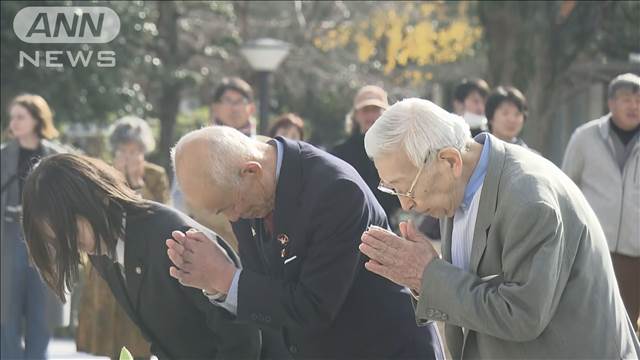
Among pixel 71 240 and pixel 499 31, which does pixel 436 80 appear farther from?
pixel 71 240

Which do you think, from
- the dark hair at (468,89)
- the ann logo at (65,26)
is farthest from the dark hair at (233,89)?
the dark hair at (468,89)

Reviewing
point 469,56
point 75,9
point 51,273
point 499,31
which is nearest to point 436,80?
point 469,56

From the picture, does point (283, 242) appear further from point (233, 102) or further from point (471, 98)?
point (471, 98)

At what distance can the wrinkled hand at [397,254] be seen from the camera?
343 centimetres

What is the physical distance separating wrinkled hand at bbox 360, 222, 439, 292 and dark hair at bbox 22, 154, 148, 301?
1185 millimetres

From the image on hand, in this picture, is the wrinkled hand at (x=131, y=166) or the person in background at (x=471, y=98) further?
the person in background at (x=471, y=98)

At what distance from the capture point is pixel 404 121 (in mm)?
3326

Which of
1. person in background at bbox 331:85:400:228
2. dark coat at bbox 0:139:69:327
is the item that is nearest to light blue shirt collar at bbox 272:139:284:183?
person in background at bbox 331:85:400:228

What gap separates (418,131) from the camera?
10.9 ft

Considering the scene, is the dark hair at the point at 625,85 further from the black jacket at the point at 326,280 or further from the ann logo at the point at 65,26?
the black jacket at the point at 326,280

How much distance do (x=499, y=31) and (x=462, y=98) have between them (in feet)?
19.2

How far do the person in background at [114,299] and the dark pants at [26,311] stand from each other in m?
0.47

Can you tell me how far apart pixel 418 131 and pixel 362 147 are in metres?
3.65

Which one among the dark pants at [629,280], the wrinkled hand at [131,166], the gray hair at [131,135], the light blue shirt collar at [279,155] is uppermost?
the light blue shirt collar at [279,155]
